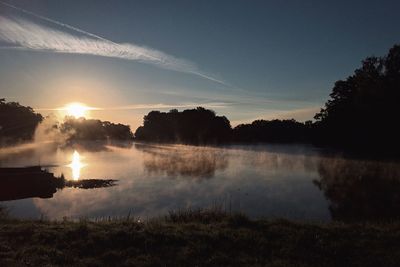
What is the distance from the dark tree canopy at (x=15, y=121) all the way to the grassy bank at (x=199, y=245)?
169918mm

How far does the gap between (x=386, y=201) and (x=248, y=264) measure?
2659cm

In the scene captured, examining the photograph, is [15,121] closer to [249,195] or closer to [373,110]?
[373,110]

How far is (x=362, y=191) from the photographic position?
133ft

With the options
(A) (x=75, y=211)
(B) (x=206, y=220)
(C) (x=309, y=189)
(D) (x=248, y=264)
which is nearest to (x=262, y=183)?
(C) (x=309, y=189)

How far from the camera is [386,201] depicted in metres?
33.8

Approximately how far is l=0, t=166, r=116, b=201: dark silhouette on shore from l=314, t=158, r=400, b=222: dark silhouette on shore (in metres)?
28.3

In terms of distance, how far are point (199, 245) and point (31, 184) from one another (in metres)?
36.9

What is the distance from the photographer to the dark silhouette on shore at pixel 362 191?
28.6m

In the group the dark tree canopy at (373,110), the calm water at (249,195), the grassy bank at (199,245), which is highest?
the dark tree canopy at (373,110)

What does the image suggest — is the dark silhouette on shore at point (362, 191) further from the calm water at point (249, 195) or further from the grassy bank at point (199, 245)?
the grassy bank at point (199, 245)

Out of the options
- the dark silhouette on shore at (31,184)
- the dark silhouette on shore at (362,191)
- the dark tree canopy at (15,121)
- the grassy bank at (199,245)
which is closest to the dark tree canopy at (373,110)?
the dark silhouette on shore at (362,191)

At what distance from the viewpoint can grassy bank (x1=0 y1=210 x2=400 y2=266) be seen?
472 inches

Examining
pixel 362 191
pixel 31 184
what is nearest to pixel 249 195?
pixel 362 191

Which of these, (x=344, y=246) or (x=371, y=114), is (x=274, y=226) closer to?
(x=344, y=246)
